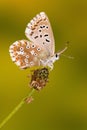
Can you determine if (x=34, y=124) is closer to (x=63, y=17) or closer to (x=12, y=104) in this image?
(x=12, y=104)

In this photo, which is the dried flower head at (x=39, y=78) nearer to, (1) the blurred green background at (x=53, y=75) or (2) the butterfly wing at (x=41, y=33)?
(2) the butterfly wing at (x=41, y=33)

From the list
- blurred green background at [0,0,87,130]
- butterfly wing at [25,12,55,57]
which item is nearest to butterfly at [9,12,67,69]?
butterfly wing at [25,12,55,57]

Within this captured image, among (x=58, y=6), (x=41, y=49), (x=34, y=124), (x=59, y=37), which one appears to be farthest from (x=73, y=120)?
(x=41, y=49)

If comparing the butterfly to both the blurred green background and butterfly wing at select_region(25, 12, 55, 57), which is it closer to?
butterfly wing at select_region(25, 12, 55, 57)

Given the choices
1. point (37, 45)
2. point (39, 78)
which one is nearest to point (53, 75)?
point (37, 45)

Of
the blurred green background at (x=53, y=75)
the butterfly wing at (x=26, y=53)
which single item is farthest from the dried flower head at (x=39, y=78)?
the blurred green background at (x=53, y=75)

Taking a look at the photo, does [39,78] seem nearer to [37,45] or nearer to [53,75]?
[37,45]

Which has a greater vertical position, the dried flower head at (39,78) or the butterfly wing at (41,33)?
the butterfly wing at (41,33)
